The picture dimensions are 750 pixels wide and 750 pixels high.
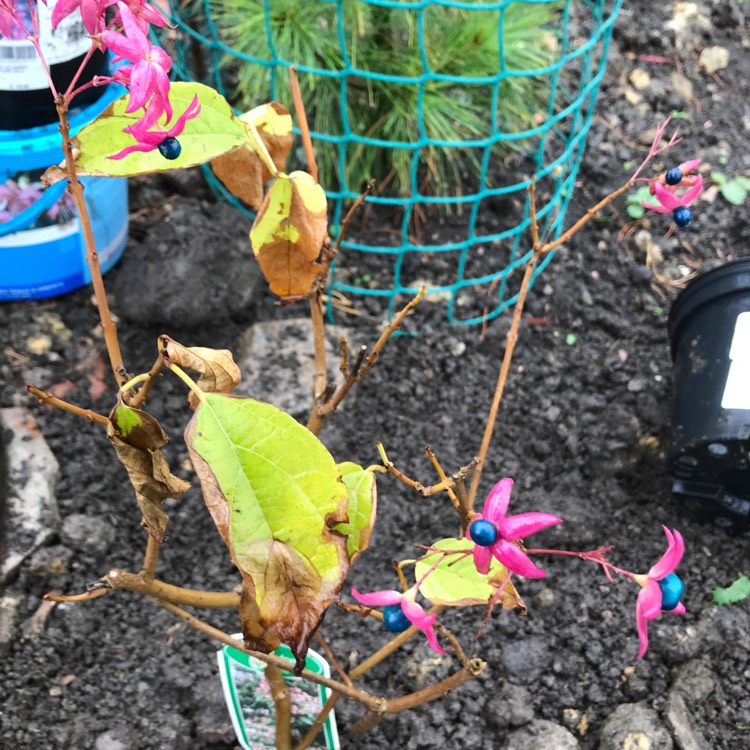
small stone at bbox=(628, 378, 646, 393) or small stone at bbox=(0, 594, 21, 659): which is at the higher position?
small stone at bbox=(628, 378, 646, 393)

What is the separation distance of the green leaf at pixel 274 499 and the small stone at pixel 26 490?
72cm

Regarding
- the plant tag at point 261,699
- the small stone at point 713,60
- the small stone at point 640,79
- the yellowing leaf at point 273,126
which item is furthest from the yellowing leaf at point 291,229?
the small stone at point 713,60

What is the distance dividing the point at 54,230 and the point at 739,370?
1.13 meters

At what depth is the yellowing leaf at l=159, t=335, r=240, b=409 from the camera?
0.66m

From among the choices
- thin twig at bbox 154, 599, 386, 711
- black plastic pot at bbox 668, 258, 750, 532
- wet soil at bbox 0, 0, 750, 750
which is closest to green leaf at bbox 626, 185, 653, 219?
wet soil at bbox 0, 0, 750, 750

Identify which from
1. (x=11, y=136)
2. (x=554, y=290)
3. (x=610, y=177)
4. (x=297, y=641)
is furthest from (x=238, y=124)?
(x=610, y=177)

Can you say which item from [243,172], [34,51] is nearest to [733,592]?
[243,172]

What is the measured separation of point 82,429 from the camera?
56.4 inches

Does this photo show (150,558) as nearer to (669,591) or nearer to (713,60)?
(669,591)

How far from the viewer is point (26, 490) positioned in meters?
1.32

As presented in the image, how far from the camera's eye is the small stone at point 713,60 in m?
2.19

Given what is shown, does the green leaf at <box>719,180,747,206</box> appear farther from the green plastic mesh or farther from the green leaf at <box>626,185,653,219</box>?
the green plastic mesh

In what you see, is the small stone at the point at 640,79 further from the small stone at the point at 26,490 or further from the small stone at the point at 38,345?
the small stone at the point at 26,490

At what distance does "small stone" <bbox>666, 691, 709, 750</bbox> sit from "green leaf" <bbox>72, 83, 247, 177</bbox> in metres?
0.93
